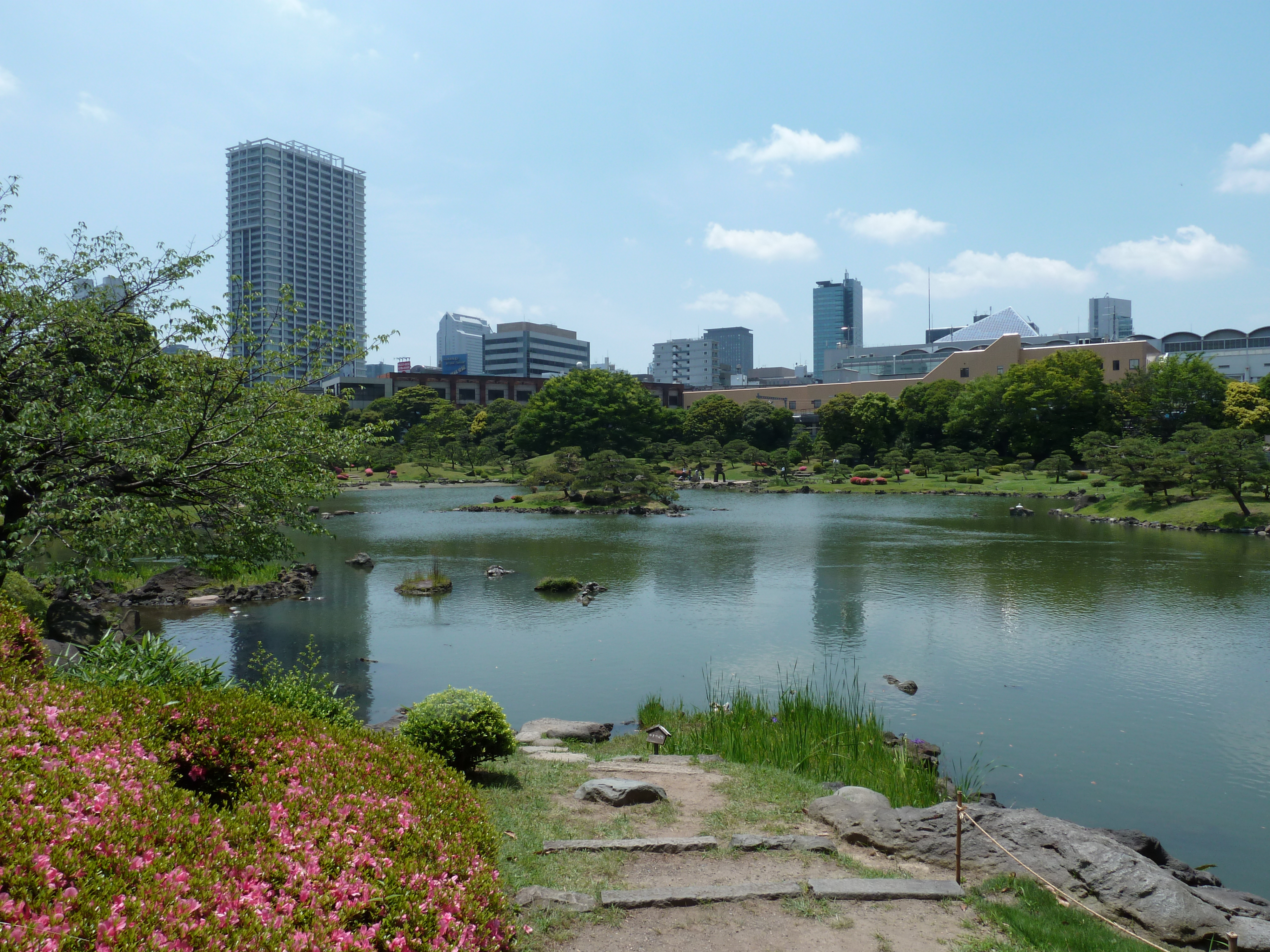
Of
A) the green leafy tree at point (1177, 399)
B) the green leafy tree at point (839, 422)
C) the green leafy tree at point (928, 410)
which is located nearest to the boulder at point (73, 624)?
the green leafy tree at point (1177, 399)

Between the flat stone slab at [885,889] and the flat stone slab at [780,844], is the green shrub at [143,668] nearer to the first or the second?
the flat stone slab at [780,844]

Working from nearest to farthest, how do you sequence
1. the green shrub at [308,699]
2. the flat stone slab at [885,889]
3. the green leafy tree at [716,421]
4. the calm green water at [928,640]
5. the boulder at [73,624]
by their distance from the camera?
the flat stone slab at [885,889] < the green shrub at [308,699] < the calm green water at [928,640] < the boulder at [73,624] < the green leafy tree at [716,421]

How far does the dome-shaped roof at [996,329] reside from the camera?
4722 inches

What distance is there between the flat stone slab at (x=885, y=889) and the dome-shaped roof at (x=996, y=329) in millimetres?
122891

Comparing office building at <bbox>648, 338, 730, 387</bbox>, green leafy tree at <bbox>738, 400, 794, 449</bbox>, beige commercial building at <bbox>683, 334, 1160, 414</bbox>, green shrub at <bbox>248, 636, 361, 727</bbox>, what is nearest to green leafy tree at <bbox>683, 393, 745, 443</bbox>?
green leafy tree at <bbox>738, 400, 794, 449</bbox>

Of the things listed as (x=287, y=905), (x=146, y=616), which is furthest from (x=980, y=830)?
(x=146, y=616)

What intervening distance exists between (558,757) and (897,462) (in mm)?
60866

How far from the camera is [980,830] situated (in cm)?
653

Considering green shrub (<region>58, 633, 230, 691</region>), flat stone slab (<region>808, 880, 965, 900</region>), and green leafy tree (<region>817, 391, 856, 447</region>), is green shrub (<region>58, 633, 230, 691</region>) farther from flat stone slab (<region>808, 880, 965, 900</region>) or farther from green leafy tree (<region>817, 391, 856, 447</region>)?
green leafy tree (<region>817, 391, 856, 447</region>)

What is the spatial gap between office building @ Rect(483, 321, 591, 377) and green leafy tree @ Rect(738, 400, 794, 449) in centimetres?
6037

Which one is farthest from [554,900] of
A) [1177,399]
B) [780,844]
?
[1177,399]

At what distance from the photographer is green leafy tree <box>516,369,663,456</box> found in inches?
2852

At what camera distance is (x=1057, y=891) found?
5969 millimetres

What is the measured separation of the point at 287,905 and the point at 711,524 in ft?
122
